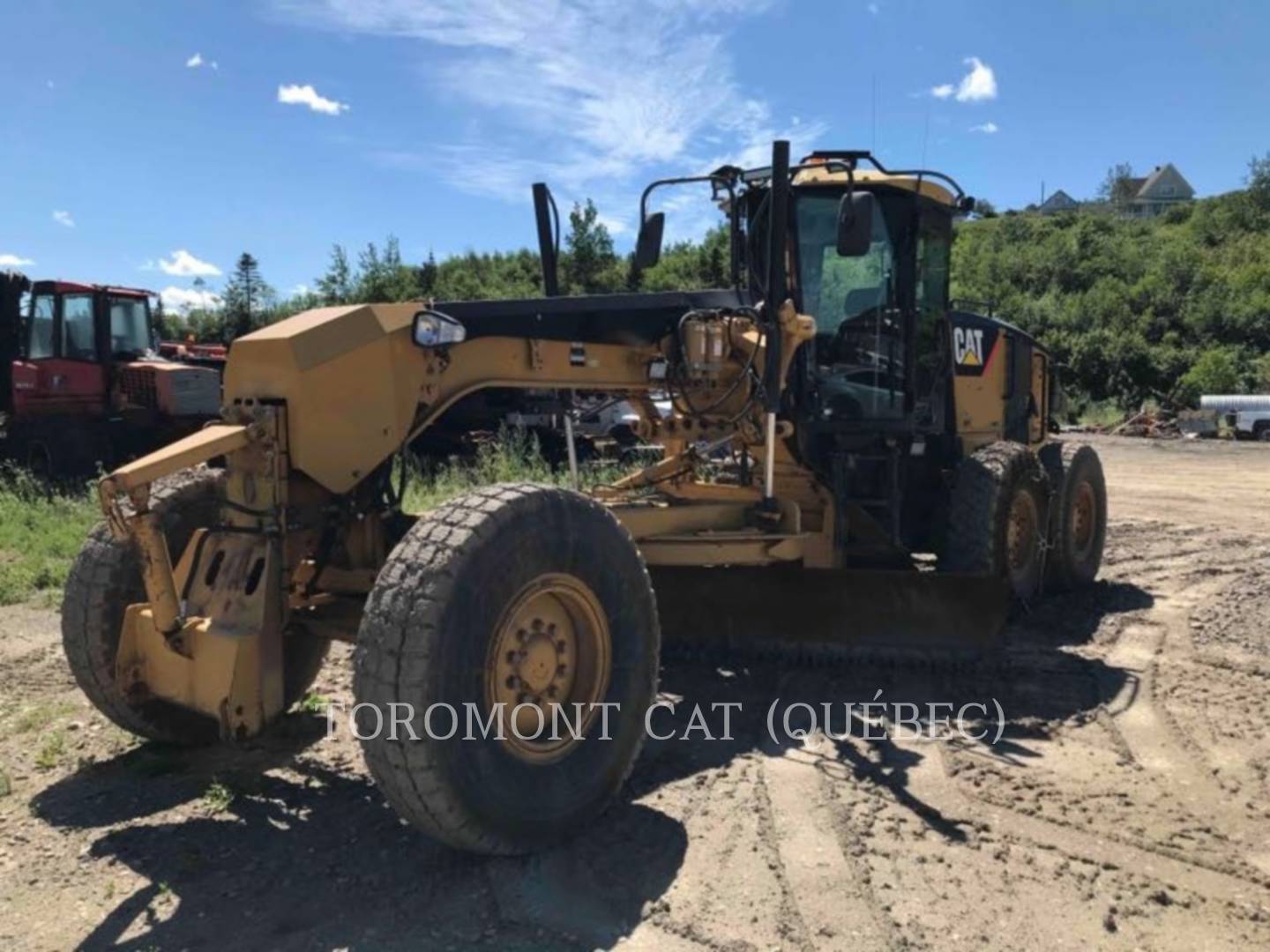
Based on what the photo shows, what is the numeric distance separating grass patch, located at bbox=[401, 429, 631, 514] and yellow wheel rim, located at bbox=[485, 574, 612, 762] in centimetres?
617

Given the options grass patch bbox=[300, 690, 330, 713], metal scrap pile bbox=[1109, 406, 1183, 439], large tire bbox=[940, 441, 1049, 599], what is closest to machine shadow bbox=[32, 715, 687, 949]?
grass patch bbox=[300, 690, 330, 713]

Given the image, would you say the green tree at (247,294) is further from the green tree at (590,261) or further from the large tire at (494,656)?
the large tire at (494,656)

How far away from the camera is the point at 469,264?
47812 mm

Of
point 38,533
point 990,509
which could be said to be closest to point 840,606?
point 990,509

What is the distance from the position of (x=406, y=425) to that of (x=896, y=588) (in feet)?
9.87

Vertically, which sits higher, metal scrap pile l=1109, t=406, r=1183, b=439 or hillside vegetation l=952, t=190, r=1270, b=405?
hillside vegetation l=952, t=190, r=1270, b=405

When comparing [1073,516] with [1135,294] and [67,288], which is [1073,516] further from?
[1135,294]

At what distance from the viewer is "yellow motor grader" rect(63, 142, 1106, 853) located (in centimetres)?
333

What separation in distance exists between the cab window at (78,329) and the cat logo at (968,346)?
12162 millimetres

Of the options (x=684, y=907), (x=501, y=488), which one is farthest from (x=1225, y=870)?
(x=501, y=488)

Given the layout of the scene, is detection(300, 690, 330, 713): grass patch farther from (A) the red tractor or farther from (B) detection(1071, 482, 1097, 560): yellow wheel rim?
(A) the red tractor

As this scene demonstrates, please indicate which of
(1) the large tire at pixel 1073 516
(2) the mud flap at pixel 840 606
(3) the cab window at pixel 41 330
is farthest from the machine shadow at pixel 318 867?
(3) the cab window at pixel 41 330

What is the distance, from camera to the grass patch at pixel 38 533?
7.90 meters

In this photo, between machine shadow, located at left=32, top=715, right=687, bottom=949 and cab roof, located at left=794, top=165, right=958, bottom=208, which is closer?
machine shadow, located at left=32, top=715, right=687, bottom=949
